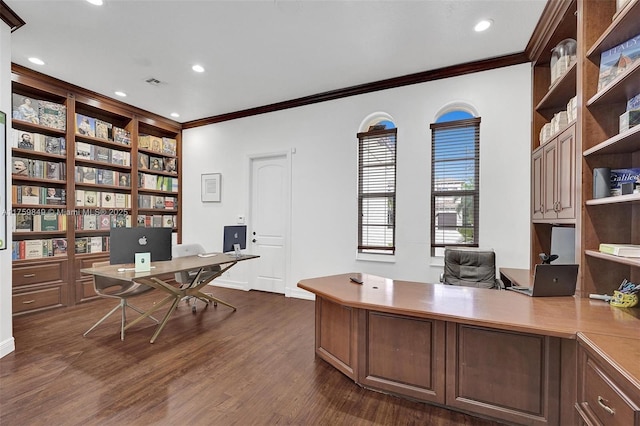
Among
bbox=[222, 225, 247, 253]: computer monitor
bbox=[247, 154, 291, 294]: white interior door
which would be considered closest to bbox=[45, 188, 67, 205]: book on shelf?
bbox=[222, 225, 247, 253]: computer monitor

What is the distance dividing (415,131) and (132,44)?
3380 millimetres

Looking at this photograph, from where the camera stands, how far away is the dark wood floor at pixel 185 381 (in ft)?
6.29

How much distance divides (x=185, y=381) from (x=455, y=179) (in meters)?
3.52

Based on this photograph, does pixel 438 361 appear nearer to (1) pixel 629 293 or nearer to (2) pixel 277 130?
(1) pixel 629 293

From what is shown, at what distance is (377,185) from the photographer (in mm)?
4176

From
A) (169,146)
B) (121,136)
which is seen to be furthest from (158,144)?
(121,136)

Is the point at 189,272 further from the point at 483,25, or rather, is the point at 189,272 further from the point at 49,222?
the point at 483,25

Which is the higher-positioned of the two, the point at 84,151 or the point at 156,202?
the point at 84,151

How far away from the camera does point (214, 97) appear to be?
181 inches

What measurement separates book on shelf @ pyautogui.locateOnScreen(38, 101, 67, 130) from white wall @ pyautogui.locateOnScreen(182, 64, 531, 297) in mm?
2014

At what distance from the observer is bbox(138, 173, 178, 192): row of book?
527 centimetres

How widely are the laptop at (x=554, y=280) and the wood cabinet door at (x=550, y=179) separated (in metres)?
0.68

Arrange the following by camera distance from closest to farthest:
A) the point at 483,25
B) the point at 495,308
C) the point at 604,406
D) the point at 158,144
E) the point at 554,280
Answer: the point at 604,406, the point at 495,308, the point at 554,280, the point at 483,25, the point at 158,144

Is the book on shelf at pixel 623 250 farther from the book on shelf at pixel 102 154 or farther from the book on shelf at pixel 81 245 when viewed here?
the book on shelf at pixel 102 154
